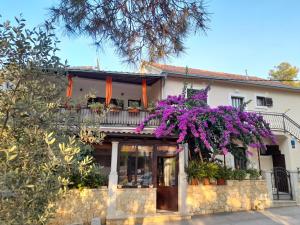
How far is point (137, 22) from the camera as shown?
506cm

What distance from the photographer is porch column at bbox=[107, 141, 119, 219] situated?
11.2 m

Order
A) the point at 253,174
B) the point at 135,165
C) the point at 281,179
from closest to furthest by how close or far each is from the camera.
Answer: the point at 135,165
the point at 253,174
the point at 281,179

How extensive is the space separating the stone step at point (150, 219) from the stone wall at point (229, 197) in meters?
A: 0.84

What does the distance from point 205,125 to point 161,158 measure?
2.82m

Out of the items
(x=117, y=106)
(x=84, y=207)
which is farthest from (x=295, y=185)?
(x=84, y=207)

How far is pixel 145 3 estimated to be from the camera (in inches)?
190

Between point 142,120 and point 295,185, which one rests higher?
point 142,120

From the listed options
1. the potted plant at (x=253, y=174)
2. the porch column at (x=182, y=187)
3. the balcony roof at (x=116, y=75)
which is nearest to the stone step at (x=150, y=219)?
the porch column at (x=182, y=187)

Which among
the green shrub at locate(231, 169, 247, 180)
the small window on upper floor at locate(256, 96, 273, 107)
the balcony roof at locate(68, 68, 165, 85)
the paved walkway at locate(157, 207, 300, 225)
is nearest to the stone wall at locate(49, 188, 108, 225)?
the paved walkway at locate(157, 207, 300, 225)

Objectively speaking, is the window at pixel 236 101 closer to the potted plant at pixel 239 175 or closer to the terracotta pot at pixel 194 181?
the potted plant at pixel 239 175

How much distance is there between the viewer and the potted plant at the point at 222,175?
13086mm

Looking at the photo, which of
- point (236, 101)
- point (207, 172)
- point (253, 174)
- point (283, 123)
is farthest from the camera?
point (236, 101)

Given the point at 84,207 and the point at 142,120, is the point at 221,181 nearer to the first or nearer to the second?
the point at 142,120

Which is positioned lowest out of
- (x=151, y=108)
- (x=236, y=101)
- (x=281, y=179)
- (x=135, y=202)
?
(x=135, y=202)
